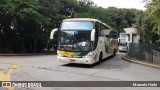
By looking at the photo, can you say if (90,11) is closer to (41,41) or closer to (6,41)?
(41,41)

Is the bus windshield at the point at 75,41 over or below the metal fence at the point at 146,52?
over

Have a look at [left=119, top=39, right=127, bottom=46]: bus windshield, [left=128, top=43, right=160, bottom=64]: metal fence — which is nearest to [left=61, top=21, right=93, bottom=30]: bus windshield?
[left=128, top=43, right=160, bottom=64]: metal fence

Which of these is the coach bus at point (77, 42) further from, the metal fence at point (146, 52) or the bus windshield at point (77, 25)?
the metal fence at point (146, 52)

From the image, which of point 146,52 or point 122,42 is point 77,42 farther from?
point 122,42

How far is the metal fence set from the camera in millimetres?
21505

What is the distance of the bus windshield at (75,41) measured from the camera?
1700cm

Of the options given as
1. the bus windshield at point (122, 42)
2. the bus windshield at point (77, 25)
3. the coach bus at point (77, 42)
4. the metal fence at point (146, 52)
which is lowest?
the bus windshield at point (122, 42)

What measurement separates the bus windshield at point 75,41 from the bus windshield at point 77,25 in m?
0.29

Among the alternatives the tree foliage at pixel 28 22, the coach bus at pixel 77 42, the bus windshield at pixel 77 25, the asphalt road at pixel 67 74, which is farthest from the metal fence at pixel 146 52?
the tree foliage at pixel 28 22

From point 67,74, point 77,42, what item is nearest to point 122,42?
point 77,42

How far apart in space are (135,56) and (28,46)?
16413 millimetres

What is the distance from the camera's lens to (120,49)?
155 feet

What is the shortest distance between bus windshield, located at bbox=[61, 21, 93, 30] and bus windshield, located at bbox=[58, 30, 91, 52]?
0.97 ft

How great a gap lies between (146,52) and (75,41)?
8862 millimetres
